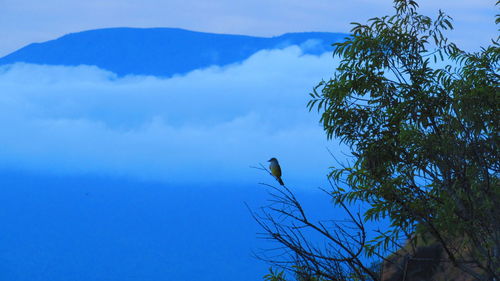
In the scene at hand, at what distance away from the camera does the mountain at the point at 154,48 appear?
2184 cm

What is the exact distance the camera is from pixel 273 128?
74.5 ft

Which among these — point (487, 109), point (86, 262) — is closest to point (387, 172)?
point (487, 109)

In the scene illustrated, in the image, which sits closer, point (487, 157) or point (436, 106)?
point (487, 157)

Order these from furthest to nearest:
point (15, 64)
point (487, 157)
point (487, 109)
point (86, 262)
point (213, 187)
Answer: point (15, 64) → point (213, 187) → point (86, 262) → point (487, 109) → point (487, 157)

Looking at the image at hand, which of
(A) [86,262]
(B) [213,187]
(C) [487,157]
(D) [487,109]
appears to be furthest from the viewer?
(B) [213,187]

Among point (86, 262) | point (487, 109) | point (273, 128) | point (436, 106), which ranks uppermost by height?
point (273, 128)

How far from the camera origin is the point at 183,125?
23.0 metres

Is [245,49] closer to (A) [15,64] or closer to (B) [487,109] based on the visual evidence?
(A) [15,64]

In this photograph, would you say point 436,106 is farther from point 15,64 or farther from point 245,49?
point 15,64

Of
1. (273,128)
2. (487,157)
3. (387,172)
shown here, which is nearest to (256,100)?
(273,128)

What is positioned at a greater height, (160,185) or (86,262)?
(160,185)

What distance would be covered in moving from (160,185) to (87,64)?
5054 millimetres

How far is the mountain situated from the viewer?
21.8 m

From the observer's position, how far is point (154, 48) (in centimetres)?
2278
